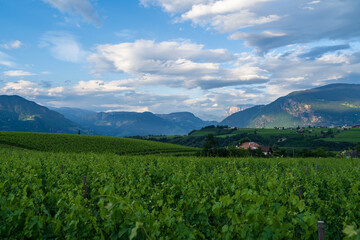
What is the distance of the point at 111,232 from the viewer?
4.19 metres

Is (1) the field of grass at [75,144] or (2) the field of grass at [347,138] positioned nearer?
(1) the field of grass at [75,144]

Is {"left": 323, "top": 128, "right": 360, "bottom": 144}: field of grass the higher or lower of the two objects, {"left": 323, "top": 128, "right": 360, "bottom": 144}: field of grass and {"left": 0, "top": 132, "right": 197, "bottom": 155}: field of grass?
the lower

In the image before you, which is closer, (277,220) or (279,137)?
(277,220)

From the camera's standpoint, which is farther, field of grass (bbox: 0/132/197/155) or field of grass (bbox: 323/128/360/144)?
field of grass (bbox: 323/128/360/144)

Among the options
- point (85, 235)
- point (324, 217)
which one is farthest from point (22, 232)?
point (324, 217)

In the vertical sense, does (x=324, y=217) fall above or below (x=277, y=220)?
below

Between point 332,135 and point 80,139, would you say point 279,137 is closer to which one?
point 332,135

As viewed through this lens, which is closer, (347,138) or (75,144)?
(75,144)

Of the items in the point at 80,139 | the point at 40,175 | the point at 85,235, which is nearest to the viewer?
the point at 85,235

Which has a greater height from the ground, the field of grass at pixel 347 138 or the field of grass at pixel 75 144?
the field of grass at pixel 75 144

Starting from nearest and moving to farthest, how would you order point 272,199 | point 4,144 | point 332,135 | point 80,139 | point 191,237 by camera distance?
1. point 191,237
2. point 272,199
3. point 4,144
4. point 80,139
5. point 332,135

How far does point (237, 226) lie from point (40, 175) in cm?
971

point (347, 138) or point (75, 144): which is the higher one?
point (75, 144)

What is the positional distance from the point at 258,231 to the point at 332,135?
17156 cm
